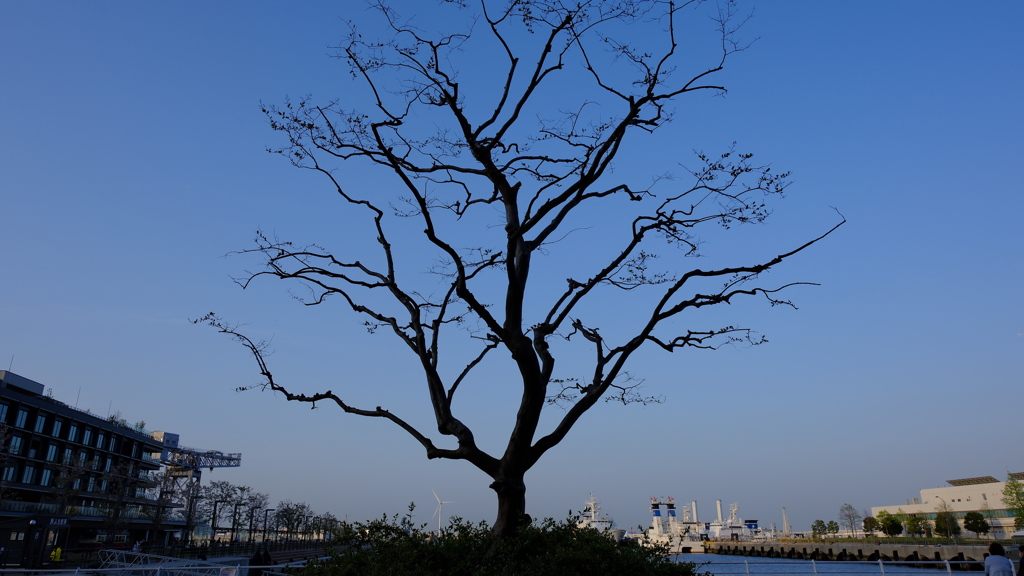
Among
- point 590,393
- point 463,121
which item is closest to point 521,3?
point 463,121

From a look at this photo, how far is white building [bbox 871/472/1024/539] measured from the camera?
244 feet

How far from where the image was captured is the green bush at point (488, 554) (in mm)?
6574

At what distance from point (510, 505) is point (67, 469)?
6135 centimetres

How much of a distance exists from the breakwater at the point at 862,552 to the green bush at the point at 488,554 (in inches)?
1169

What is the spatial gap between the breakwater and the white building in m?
15.3

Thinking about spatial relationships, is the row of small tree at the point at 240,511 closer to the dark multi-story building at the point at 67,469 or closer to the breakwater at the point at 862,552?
the dark multi-story building at the point at 67,469

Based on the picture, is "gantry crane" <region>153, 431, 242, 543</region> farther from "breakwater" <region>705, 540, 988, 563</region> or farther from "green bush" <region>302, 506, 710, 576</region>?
"green bush" <region>302, 506, 710, 576</region>

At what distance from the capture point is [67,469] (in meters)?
54.5

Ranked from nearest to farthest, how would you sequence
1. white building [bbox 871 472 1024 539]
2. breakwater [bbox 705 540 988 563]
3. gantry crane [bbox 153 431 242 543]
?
breakwater [bbox 705 540 988 563]
white building [bbox 871 472 1024 539]
gantry crane [bbox 153 431 242 543]

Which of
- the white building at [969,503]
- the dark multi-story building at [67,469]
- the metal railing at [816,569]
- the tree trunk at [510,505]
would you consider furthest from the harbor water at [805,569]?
the dark multi-story building at [67,469]

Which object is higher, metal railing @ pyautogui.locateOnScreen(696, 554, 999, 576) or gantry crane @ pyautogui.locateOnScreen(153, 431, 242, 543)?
gantry crane @ pyautogui.locateOnScreen(153, 431, 242, 543)

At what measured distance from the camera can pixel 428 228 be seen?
741 centimetres

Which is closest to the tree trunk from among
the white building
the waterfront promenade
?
the waterfront promenade

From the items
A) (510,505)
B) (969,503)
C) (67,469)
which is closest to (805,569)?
(969,503)
